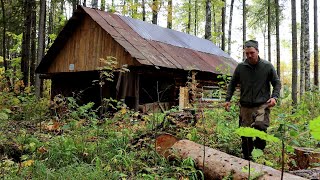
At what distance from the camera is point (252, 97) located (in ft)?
19.6

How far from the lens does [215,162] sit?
483 cm

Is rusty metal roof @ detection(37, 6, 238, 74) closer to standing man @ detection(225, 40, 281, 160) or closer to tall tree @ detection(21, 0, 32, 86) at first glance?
tall tree @ detection(21, 0, 32, 86)

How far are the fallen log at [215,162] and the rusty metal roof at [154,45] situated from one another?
6463mm

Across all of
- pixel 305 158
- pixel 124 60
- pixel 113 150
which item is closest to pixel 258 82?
pixel 305 158

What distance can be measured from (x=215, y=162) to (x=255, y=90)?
176cm

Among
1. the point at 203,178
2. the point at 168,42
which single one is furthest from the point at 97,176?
the point at 168,42

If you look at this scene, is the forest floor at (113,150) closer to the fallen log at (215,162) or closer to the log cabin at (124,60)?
the fallen log at (215,162)

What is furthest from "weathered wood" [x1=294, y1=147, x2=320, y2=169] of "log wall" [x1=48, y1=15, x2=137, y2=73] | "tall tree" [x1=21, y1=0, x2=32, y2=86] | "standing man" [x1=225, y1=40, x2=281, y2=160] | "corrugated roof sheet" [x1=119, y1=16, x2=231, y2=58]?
"tall tree" [x1=21, y1=0, x2=32, y2=86]

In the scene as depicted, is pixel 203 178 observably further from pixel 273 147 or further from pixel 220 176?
pixel 273 147

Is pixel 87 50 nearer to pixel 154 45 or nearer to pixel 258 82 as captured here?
pixel 154 45

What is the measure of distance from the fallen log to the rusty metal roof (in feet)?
21.2

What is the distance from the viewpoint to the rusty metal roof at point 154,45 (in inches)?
519

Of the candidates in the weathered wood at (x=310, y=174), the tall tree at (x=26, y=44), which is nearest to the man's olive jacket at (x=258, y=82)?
the weathered wood at (x=310, y=174)

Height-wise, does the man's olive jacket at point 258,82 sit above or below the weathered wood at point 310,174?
above
